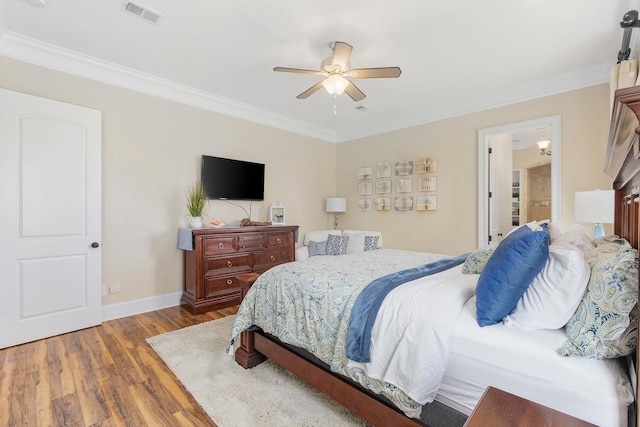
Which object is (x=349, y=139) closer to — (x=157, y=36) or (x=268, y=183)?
(x=268, y=183)

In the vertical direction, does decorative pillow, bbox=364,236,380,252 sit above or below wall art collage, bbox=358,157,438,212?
below

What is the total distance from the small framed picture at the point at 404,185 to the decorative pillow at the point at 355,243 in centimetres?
98

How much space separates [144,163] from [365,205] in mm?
3499

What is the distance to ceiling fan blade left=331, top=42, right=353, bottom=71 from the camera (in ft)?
8.09

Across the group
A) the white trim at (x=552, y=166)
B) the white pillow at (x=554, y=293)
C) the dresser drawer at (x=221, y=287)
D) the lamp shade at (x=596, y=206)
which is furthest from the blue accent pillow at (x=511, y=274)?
the dresser drawer at (x=221, y=287)

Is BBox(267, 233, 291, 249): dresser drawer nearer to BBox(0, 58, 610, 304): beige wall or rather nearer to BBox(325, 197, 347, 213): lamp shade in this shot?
BBox(0, 58, 610, 304): beige wall

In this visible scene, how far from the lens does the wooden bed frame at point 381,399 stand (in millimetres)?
834

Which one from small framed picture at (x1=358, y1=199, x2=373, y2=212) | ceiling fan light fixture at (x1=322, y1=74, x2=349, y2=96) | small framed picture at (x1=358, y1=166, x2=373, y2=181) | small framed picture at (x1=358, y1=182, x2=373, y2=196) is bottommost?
small framed picture at (x1=358, y1=199, x2=373, y2=212)

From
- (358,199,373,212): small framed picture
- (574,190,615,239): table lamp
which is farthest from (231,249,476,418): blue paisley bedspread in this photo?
(358,199,373,212): small framed picture

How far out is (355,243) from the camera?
15.5 feet

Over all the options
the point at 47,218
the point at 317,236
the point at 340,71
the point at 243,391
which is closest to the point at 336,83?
the point at 340,71

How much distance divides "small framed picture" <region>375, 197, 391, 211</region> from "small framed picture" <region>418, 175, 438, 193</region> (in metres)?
0.60

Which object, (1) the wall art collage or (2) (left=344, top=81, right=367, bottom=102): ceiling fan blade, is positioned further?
(1) the wall art collage

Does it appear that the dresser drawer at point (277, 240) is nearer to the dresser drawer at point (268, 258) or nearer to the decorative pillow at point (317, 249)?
the dresser drawer at point (268, 258)
